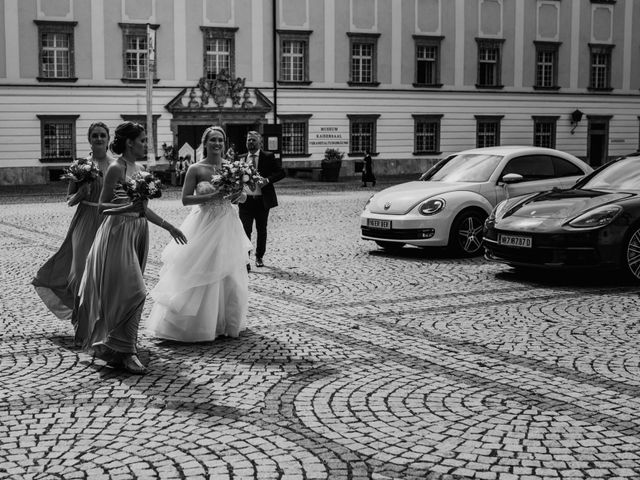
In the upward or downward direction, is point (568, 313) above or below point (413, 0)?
below

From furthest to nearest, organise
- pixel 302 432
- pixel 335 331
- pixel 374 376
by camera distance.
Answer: pixel 335 331 → pixel 374 376 → pixel 302 432

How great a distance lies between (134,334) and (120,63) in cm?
3506

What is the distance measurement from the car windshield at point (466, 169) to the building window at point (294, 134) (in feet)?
92.1

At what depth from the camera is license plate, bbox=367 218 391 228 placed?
46.4ft

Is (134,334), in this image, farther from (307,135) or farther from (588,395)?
(307,135)

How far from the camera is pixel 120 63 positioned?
40.2m

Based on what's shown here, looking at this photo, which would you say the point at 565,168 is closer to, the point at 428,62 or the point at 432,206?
the point at 432,206

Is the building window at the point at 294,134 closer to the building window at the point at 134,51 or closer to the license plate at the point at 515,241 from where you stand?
the building window at the point at 134,51

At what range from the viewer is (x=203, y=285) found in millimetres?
7887

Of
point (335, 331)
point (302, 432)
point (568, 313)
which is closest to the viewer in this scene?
A: point (302, 432)

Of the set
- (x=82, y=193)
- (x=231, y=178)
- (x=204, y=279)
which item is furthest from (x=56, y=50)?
(x=204, y=279)

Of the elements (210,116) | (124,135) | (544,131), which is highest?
(210,116)

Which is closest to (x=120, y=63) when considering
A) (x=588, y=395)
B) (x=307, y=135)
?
(x=307, y=135)

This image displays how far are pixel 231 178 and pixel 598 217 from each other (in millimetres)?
4718
